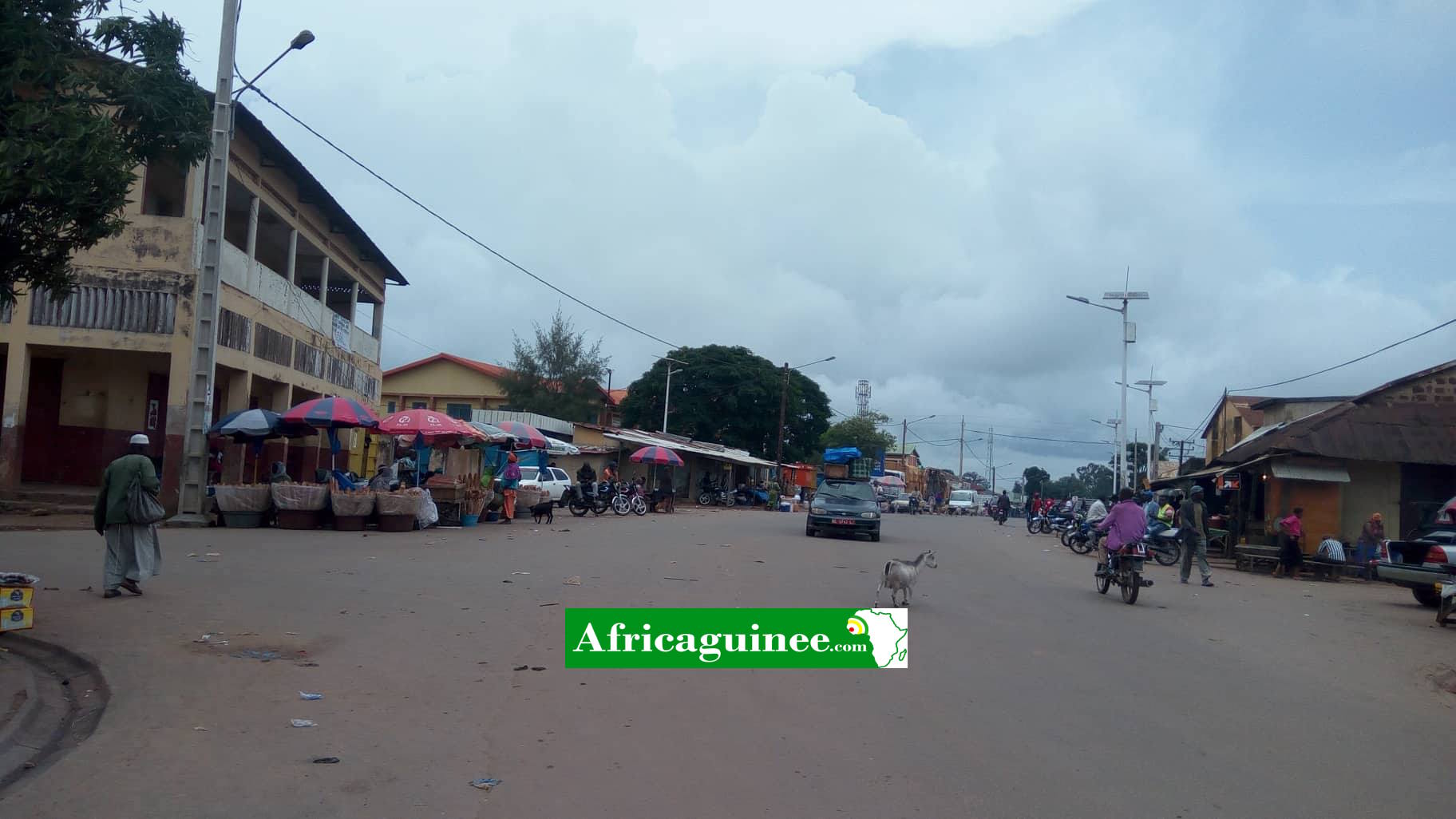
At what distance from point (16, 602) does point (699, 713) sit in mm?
5795

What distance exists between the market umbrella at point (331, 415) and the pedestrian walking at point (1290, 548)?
65.2ft

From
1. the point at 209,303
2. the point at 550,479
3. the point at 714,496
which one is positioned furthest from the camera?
the point at 714,496

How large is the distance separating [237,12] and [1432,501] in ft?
91.2

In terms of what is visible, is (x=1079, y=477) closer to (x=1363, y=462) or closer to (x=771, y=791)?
(x=1363, y=462)

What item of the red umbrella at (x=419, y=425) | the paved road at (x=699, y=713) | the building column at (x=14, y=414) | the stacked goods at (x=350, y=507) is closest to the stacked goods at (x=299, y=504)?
the stacked goods at (x=350, y=507)

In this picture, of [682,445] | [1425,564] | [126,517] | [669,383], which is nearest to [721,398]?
[669,383]

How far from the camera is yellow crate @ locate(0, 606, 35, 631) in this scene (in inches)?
313

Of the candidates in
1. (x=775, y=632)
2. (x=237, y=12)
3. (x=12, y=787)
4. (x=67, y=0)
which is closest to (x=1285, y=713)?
(x=775, y=632)

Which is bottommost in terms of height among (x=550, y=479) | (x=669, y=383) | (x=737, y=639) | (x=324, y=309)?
(x=737, y=639)

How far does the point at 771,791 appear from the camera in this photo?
17.2 ft

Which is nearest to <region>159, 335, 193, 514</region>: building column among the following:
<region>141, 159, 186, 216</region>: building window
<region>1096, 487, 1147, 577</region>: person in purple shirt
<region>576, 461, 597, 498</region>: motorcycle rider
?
<region>141, 159, 186, 216</region>: building window

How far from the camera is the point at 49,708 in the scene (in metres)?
6.39

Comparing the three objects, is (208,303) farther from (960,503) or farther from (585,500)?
(960,503)

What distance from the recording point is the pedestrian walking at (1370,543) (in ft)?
69.9
